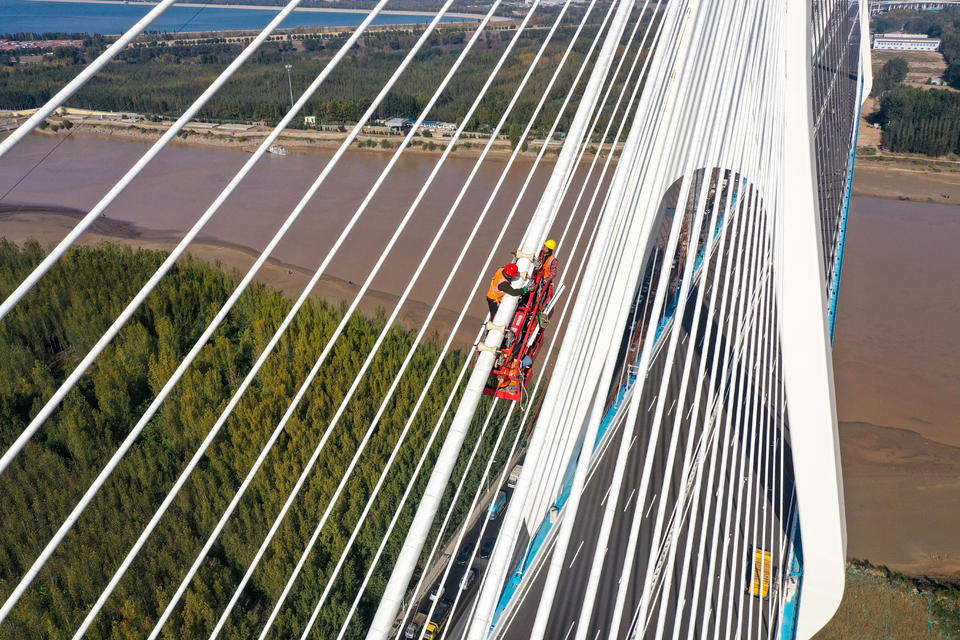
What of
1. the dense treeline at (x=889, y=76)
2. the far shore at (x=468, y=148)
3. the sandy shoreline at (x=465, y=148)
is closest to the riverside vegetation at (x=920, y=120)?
the far shore at (x=468, y=148)

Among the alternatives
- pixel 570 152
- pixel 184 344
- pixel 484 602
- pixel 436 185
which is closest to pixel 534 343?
pixel 570 152

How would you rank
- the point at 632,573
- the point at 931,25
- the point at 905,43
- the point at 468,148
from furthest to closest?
the point at 931,25, the point at 905,43, the point at 468,148, the point at 632,573

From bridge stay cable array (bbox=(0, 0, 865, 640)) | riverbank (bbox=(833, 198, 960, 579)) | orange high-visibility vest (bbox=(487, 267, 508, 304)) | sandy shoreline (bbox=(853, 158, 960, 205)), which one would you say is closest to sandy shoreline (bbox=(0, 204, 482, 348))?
riverbank (bbox=(833, 198, 960, 579))

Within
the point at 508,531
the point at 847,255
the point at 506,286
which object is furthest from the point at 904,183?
the point at 508,531

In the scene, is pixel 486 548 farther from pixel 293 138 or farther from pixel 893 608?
pixel 293 138

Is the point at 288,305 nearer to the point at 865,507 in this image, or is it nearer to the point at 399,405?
the point at 399,405

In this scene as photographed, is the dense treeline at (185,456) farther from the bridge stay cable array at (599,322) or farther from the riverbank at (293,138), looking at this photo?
the riverbank at (293,138)
